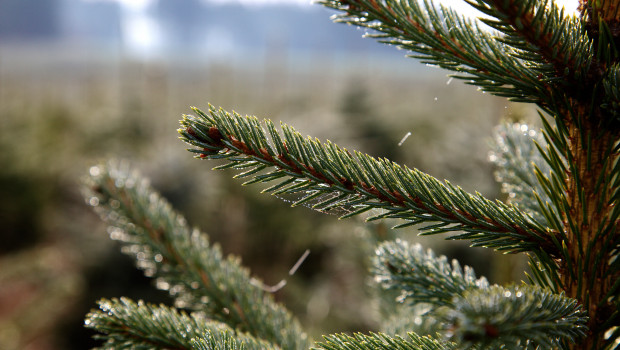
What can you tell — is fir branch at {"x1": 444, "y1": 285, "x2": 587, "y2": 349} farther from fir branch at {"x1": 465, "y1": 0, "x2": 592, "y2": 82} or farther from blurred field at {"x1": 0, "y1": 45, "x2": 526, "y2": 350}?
blurred field at {"x1": 0, "y1": 45, "x2": 526, "y2": 350}

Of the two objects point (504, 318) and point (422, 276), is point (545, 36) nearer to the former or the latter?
point (504, 318)

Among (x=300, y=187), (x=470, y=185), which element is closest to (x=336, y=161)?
(x=300, y=187)

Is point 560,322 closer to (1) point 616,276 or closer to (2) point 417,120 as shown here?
(1) point 616,276

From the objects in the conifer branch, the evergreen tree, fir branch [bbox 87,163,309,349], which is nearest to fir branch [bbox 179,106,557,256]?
the evergreen tree

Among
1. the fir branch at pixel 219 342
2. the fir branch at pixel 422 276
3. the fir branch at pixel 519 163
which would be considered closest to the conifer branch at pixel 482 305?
the fir branch at pixel 422 276

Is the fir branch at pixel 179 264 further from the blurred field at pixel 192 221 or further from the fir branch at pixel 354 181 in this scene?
the fir branch at pixel 354 181

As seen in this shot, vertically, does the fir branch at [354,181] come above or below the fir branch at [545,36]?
below
